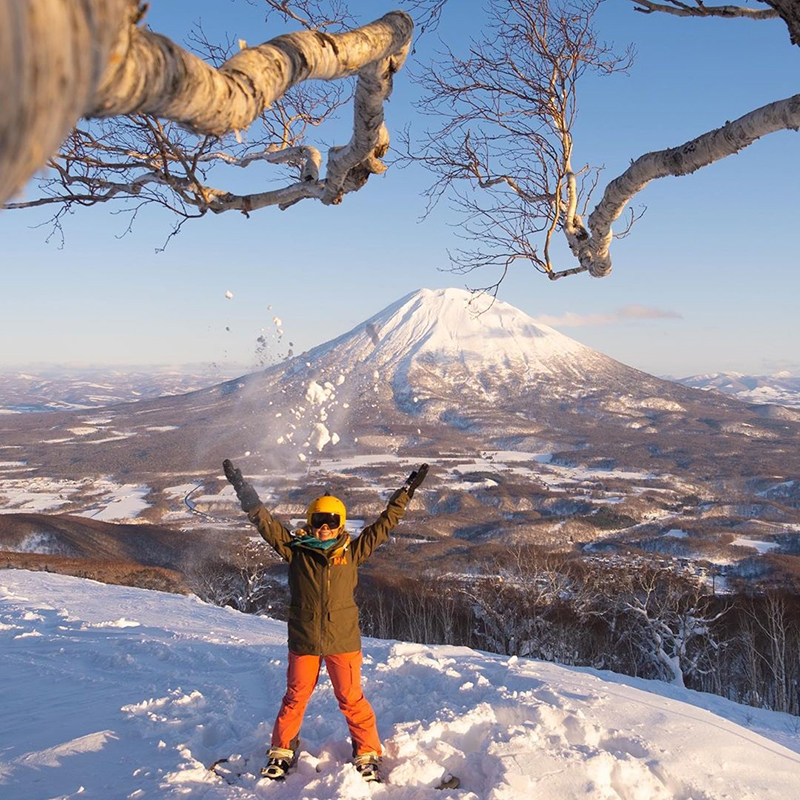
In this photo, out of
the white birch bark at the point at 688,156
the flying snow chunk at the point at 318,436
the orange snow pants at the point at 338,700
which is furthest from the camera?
the flying snow chunk at the point at 318,436

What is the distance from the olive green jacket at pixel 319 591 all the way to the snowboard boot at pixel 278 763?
565 millimetres

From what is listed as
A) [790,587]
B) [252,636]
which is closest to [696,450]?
[790,587]

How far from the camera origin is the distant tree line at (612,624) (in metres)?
27.8

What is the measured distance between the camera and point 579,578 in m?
43.1

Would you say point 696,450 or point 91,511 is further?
point 696,450

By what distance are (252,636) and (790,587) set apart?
51642mm

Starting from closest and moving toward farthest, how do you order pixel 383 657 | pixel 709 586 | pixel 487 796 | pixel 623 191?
pixel 487 796, pixel 623 191, pixel 383 657, pixel 709 586

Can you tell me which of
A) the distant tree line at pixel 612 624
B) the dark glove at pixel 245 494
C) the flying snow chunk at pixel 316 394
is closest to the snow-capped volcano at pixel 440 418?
the distant tree line at pixel 612 624

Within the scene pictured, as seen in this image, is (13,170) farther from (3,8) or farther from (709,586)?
(709,586)

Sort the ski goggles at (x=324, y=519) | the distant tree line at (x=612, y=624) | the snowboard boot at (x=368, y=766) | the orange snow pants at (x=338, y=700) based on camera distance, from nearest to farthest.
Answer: the snowboard boot at (x=368, y=766)
the orange snow pants at (x=338, y=700)
the ski goggles at (x=324, y=519)
the distant tree line at (x=612, y=624)

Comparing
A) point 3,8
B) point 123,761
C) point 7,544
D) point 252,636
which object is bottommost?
point 7,544

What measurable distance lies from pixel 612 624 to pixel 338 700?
30.5 m

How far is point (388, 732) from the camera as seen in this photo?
13.3ft

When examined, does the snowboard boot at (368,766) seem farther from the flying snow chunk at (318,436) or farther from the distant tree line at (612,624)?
the distant tree line at (612,624)
